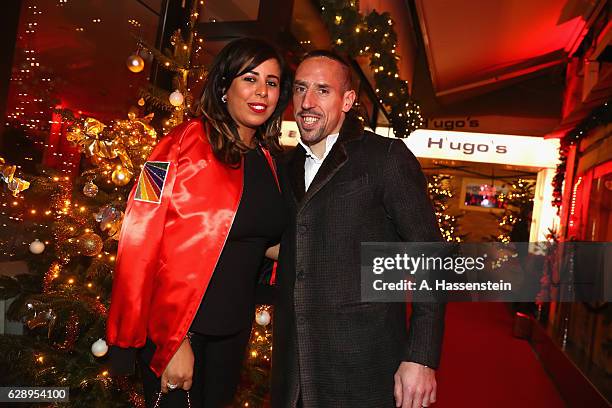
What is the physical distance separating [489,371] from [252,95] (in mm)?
4796

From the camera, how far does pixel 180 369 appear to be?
1.76 metres

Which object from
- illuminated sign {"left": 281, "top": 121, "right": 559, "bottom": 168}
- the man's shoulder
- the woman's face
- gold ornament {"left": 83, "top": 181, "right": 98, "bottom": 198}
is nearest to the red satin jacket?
the woman's face

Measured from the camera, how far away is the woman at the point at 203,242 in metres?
1.73

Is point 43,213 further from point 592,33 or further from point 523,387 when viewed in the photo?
point 592,33

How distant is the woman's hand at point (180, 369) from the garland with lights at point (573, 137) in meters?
5.55

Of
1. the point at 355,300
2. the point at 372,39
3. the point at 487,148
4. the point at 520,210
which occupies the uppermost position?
the point at 372,39

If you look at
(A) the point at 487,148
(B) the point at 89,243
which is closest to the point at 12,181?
(B) the point at 89,243

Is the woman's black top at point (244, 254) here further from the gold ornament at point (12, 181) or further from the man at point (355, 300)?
the gold ornament at point (12, 181)

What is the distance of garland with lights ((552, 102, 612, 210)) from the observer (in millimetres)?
5875

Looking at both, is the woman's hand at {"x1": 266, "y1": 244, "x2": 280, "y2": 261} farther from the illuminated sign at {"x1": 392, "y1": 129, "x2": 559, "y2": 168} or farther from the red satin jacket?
the illuminated sign at {"x1": 392, "y1": 129, "x2": 559, "y2": 168}

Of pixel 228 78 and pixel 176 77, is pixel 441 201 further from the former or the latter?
pixel 228 78

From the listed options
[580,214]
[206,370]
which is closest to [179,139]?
[206,370]

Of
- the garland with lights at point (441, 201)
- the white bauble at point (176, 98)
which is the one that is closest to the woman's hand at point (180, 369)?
the white bauble at point (176, 98)

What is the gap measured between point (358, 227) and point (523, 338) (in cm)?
679
